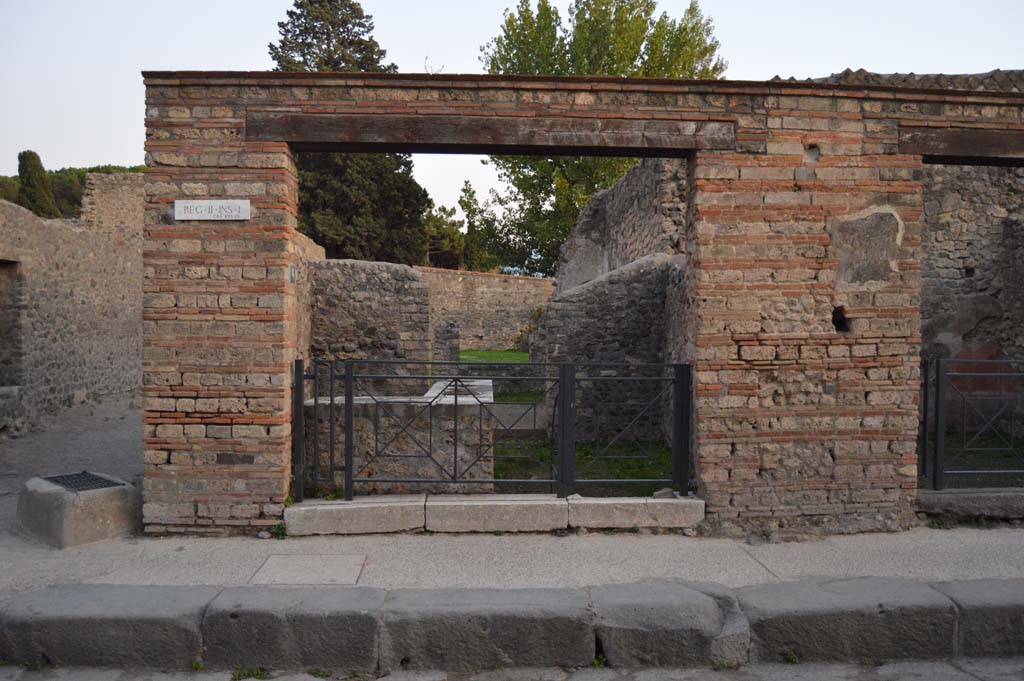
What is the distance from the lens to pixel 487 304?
29234 mm

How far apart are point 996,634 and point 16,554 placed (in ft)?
20.9

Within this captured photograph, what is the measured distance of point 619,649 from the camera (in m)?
3.94

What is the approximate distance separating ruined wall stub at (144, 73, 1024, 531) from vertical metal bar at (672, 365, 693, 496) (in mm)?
234

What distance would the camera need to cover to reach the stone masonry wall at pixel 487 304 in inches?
1133

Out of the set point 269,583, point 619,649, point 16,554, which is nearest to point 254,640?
point 269,583

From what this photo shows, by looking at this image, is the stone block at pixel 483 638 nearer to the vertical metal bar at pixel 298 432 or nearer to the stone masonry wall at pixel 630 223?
the vertical metal bar at pixel 298 432

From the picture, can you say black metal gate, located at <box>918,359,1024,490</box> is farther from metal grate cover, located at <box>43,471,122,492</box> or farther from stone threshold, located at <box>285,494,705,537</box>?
metal grate cover, located at <box>43,471,122,492</box>

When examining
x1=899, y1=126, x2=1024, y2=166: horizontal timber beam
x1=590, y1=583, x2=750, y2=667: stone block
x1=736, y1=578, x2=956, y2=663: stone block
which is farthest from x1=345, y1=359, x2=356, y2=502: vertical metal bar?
x1=899, y1=126, x2=1024, y2=166: horizontal timber beam

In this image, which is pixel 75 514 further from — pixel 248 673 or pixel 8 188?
A: pixel 8 188

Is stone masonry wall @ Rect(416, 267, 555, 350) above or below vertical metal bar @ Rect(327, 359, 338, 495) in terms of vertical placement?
above

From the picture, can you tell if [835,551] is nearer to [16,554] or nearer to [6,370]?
[16,554]

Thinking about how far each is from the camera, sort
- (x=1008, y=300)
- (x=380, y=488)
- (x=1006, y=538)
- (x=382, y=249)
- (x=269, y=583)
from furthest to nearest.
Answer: (x=382, y=249)
(x=1008, y=300)
(x=380, y=488)
(x=1006, y=538)
(x=269, y=583)

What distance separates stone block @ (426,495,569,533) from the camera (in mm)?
5492

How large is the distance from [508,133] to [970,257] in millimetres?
8886
